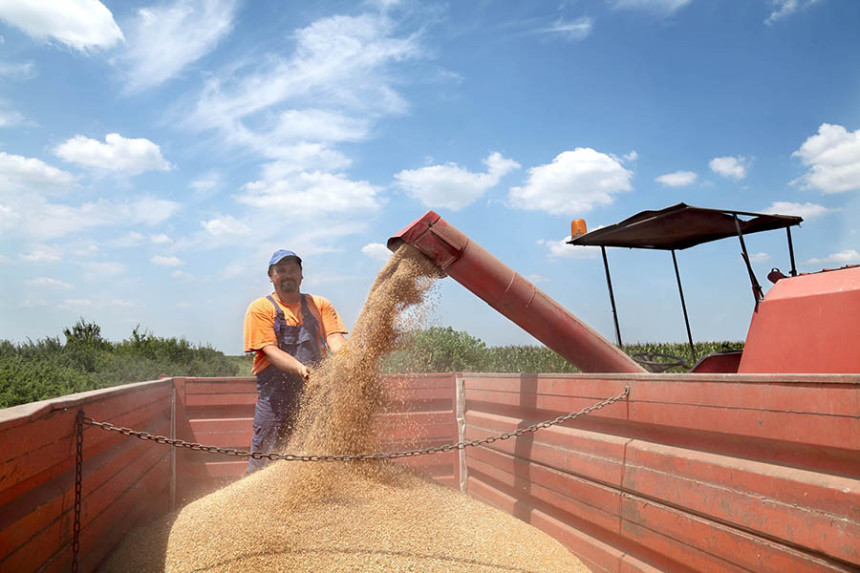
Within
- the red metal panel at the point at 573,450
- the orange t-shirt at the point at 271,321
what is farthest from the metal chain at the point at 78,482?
the red metal panel at the point at 573,450

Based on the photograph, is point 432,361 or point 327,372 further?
point 432,361

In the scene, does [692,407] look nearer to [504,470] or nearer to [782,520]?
[782,520]

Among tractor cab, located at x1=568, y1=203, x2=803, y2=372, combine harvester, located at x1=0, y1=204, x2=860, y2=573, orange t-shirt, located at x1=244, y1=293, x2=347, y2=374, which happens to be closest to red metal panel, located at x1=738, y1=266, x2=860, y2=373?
combine harvester, located at x1=0, y1=204, x2=860, y2=573

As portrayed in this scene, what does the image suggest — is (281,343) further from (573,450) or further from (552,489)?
(573,450)

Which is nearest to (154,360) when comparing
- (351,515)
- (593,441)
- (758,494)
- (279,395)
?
(279,395)

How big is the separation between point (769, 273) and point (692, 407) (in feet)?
8.07

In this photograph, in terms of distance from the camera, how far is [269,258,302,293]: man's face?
17.5 ft

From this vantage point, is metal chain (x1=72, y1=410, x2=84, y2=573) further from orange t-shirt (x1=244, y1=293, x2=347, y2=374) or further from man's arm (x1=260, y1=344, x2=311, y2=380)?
orange t-shirt (x1=244, y1=293, x2=347, y2=374)

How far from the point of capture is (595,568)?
11.4 feet

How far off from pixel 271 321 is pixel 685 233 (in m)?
3.75

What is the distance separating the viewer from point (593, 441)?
3498mm

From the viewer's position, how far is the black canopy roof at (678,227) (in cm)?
496

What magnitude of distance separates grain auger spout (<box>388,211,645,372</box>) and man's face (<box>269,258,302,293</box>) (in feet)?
4.47

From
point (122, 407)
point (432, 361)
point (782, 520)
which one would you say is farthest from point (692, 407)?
point (432, 361)
